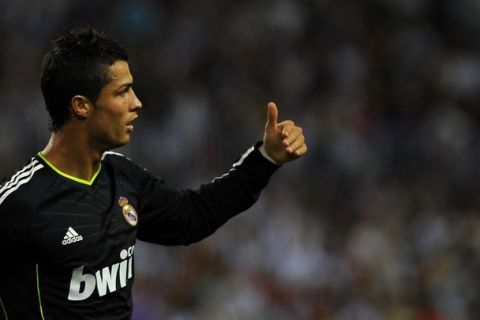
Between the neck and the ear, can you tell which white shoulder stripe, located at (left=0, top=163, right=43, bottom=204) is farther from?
the ear

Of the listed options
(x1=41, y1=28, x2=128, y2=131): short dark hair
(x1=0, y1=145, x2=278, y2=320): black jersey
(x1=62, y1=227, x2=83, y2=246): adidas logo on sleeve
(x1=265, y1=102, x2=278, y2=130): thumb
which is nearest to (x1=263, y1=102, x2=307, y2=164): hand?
(x1=265, y1=102, x2=278, y2=130): thumb

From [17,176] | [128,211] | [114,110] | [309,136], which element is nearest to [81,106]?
[114,110]

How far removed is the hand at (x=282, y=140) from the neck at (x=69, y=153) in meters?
0.68

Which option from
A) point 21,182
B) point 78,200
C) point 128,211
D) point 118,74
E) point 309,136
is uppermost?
point 118,74

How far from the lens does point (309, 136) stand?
10023 millimetres

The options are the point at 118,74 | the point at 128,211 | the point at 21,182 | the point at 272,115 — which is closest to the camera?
the point at 21,182

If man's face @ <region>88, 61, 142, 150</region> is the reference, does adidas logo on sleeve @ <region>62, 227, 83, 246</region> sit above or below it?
below

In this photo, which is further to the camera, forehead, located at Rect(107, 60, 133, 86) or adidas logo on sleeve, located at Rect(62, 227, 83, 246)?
forehead, located at Rect(107, 60, 133, 86)

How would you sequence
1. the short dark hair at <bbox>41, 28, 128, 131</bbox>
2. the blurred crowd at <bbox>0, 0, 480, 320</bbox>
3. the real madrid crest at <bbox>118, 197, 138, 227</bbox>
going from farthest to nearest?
the blurred crowd at <bbox>0, 0, 480, 320</bbox>, the real madrid crest at <bbox>118, 197, 138, 227</bbox>, the short dark hair at <bbox>41, 28, 128, 131</bbox>

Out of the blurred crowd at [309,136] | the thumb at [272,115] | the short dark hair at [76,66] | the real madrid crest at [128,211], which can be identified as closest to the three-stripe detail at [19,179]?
the short dark hair at [76,66]

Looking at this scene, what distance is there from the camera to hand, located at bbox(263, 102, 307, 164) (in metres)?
3.98

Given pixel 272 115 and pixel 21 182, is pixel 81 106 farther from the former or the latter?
pixel 272 115

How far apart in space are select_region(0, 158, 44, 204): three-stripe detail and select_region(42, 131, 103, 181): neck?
0.05m

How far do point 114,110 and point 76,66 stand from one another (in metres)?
0.19
